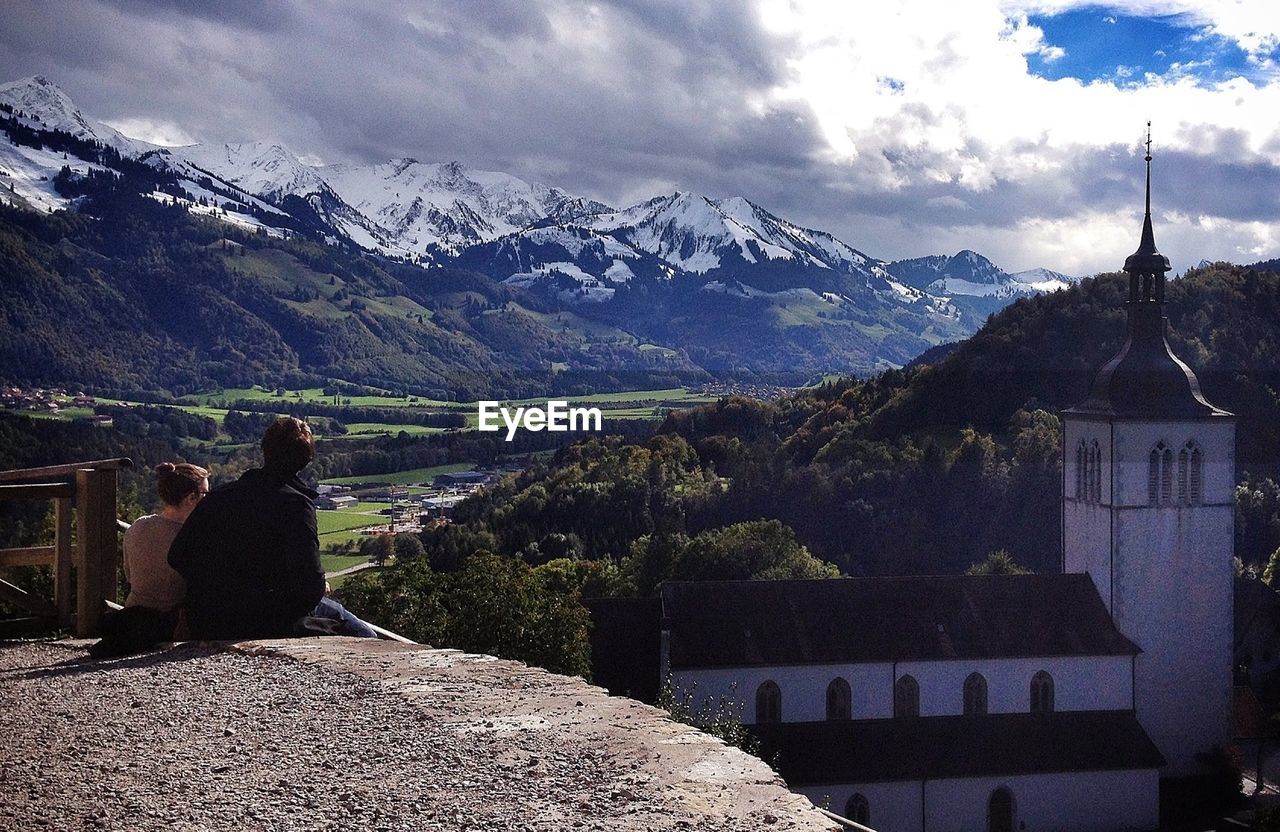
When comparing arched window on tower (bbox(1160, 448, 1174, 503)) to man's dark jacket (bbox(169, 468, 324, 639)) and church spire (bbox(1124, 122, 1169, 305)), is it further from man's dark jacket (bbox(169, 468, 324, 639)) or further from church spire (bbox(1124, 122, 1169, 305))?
man's dark jacket (bbox(169, 468, 324, 639))

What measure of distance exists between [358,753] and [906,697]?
35.9 m

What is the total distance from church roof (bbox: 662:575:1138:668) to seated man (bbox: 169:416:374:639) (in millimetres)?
30517

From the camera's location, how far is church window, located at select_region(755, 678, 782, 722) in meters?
40.2

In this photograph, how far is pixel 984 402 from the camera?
110m

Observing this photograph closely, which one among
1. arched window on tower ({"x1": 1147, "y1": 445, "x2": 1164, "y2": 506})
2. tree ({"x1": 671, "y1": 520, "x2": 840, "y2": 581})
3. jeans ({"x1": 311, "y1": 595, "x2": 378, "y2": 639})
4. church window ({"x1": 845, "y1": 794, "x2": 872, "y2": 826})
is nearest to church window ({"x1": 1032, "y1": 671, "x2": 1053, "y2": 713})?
church window ({"x1": 845, "y1": 794, "x2": 872, "y2": 826})

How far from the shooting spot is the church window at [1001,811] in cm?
3903

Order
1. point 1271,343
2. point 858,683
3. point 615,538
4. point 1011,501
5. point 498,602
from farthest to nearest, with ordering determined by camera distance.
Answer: point 1271,343, point 615,538, point 1011,501, point 858,683, point 498,602

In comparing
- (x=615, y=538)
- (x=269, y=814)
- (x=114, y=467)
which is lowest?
(x=615, y=538)

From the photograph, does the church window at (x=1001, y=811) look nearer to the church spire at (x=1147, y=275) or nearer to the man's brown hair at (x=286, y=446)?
the church spire at (x=1147, y=275)

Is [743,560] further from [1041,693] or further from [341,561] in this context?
[341,561]

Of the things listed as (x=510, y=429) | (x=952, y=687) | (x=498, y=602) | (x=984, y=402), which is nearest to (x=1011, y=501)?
(x=984, y=402)

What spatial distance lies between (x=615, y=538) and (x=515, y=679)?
84.3 metres

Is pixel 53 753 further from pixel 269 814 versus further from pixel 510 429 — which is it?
pixel 510 429

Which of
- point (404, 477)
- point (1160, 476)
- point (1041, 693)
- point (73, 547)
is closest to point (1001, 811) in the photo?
point (1041, 693)
